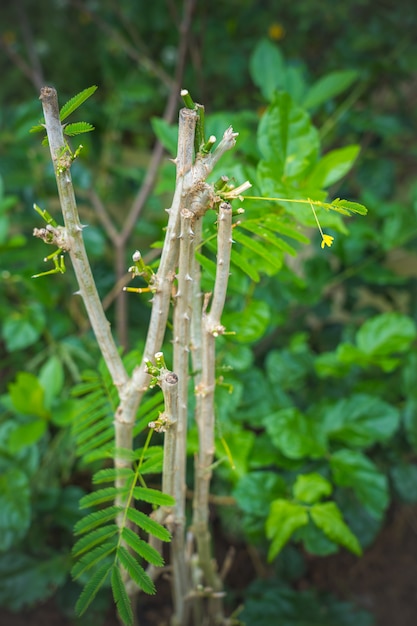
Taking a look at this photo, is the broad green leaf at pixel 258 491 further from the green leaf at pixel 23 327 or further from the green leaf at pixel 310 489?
the green leaf at pixel 23 327

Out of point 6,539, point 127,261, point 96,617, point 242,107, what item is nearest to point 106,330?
point 6,539

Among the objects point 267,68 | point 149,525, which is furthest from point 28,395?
point 267,68

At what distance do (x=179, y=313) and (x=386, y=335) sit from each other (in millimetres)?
452

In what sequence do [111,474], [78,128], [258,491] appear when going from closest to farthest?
[78,128], [111,474], [258,491]

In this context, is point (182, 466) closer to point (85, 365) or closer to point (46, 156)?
point (85, 365)

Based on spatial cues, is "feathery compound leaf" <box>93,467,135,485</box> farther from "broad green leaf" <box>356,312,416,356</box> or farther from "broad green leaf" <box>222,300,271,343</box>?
"broad green leaf" <box>356,312,416,356</box>

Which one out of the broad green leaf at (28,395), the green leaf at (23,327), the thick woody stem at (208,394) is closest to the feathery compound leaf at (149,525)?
the thick woody stem at (208,394)

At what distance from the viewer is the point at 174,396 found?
562mm

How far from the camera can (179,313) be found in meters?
0.59

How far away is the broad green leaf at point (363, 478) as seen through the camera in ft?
2.93

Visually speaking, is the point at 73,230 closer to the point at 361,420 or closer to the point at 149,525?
the point at 149,525

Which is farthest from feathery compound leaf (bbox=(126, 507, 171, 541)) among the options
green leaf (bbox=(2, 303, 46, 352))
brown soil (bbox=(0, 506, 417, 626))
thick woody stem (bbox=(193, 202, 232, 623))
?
brown soil (bbox=(0, 506, 417, 626))

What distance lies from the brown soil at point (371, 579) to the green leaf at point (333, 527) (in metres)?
0.47

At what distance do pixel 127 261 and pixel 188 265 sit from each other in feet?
2.68
